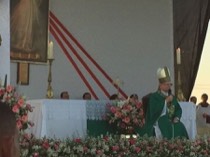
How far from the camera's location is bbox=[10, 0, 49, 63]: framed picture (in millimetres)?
8672

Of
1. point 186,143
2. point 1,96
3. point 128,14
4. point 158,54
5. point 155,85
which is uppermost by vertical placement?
point 128,14

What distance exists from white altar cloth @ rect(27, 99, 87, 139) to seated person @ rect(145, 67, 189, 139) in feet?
2.84

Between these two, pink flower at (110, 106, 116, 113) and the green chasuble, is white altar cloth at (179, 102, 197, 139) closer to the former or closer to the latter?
the green chasuble

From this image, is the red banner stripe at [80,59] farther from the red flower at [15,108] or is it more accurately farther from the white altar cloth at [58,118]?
the red flower at [15,108]

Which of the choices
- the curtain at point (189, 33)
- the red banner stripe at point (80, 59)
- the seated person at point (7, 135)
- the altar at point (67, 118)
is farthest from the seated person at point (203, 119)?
the seated person at point (7, 135)

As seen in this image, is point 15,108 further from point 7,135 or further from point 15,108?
point 7,135

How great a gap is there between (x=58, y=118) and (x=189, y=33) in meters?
4.99

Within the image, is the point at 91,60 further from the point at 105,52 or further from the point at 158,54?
the point at 158,54

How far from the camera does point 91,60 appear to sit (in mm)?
9500

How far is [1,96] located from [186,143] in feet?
8.24

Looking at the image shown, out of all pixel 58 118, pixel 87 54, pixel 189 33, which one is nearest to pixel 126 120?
pixel 58 118

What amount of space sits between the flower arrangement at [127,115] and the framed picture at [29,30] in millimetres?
2429

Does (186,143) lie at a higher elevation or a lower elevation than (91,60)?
lower

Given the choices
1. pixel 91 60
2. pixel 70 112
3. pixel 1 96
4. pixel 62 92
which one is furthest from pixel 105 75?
pixel 1 96
